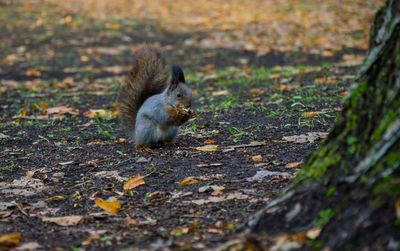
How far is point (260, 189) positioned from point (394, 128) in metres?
1.09

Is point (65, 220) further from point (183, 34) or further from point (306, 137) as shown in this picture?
point (183, 34)

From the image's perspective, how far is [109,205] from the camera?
98.0 inches

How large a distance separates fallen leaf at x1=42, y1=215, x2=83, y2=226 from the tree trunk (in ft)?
2.87

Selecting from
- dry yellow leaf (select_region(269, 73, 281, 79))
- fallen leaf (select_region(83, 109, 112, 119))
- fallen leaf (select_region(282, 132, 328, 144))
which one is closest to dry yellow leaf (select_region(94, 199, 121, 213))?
fallen leaf (select_region(282, 132, 328, 144))

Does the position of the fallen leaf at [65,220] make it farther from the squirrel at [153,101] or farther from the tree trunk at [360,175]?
the squirrel at [153,101]

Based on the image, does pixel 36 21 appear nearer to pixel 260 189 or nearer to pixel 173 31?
pixel 173 31

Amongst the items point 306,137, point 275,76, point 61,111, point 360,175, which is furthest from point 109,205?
point 275,76

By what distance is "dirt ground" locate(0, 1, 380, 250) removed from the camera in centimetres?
228

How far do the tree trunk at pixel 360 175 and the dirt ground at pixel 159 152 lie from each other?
0.35 metres

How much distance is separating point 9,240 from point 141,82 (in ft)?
7.57

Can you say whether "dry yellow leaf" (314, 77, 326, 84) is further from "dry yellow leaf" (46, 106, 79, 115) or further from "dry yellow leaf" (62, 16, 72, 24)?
"dry yellow leaf" (62, 16, 72, 24)

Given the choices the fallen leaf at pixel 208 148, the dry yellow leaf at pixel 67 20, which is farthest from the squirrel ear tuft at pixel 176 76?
the dry yellow leaf at pixel 67 20

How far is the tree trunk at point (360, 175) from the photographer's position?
1527 millimetres

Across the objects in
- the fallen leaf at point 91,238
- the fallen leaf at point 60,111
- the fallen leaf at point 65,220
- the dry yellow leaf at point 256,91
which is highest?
the fallen leaf at point 91,238
